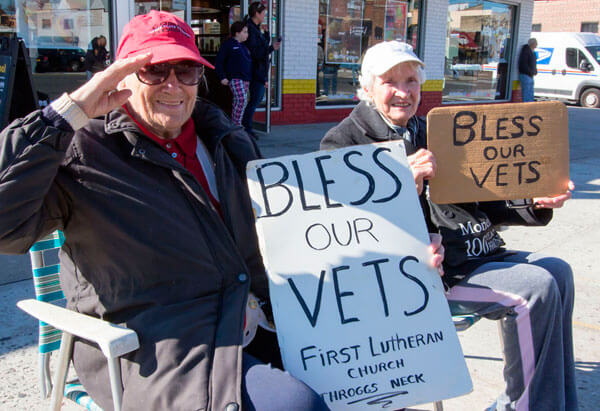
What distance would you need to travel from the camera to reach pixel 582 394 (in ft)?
8.67

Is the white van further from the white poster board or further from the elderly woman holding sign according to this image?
the white poster board

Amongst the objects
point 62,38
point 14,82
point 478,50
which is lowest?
point 14,82

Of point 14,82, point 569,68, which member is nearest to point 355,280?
point 14,82

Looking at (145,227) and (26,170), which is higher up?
(26,170)

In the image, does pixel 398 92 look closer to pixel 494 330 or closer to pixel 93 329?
pixel 93 329

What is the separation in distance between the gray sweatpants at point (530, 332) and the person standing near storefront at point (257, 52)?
6156 millimetres

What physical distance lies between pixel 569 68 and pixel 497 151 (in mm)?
17692

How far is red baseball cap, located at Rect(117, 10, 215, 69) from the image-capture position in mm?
1770

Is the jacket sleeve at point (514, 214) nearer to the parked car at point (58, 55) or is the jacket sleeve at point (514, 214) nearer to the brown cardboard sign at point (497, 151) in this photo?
the brown cardboard sign at point (497, 151)

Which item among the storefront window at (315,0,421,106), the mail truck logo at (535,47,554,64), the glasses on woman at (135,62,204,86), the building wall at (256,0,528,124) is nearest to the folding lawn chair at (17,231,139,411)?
the glasses on woman at (135,62,204,86)

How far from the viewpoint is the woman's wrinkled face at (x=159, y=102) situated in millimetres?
1810

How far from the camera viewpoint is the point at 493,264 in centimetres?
223

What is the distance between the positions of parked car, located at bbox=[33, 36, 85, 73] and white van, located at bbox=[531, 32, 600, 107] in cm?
1465

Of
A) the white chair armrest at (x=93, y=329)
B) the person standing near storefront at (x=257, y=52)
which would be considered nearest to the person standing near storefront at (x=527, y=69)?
the person standing near storefront at (x=257, y=52)
